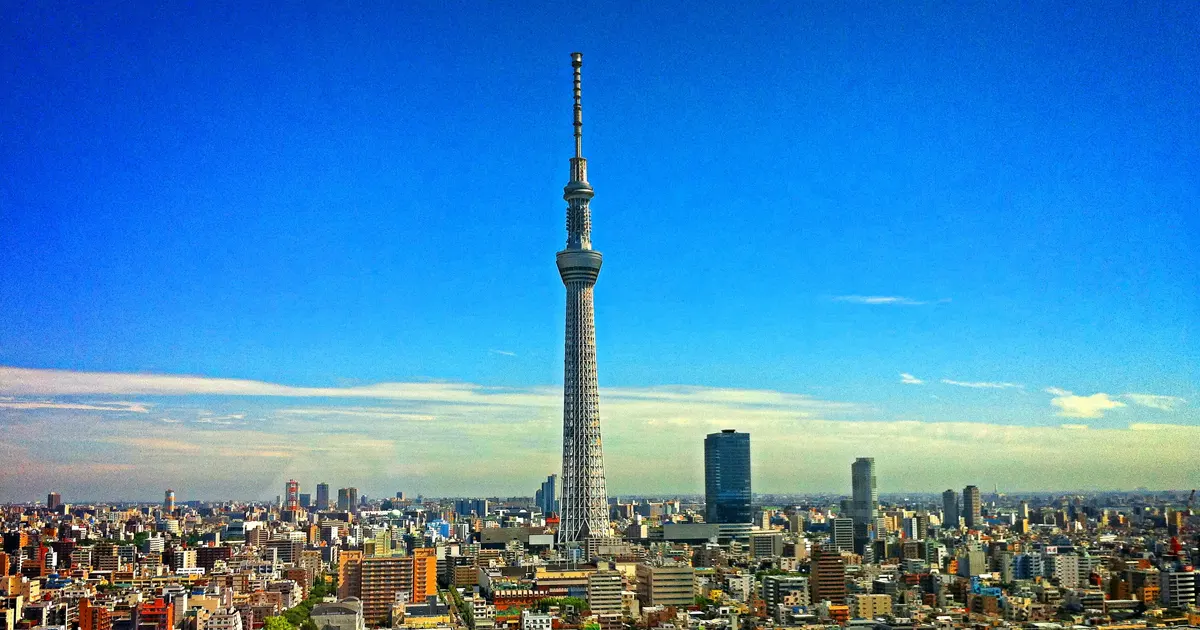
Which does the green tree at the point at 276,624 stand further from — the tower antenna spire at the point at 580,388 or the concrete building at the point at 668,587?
the tower antenna spire at the point at 580,388

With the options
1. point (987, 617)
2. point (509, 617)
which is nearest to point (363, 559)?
point (509, 617)

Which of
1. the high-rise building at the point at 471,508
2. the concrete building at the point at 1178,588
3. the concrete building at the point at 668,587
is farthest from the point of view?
the high-rise building at the point at 471,508

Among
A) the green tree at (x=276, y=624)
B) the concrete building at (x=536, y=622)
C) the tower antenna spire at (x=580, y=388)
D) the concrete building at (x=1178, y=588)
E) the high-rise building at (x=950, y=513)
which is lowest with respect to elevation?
the concrete building at (x=536, y=622)

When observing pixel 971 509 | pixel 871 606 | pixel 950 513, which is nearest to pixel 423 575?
pixel 871 606

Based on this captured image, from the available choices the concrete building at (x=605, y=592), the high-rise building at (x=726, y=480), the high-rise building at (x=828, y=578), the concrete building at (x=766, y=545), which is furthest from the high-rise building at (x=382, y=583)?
the high-rise building at (x=726, y=480)

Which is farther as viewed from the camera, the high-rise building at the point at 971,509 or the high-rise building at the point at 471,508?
the high-rise building at the point at 471,508

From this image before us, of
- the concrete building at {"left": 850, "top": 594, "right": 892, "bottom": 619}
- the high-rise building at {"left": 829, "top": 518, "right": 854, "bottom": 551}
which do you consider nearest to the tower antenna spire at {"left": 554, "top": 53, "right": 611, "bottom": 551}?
the high-rise building at {"left": 829, "top": 518, "right": 854, "bottom": 551}

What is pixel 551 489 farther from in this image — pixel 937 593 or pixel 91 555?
pixel 937 593
